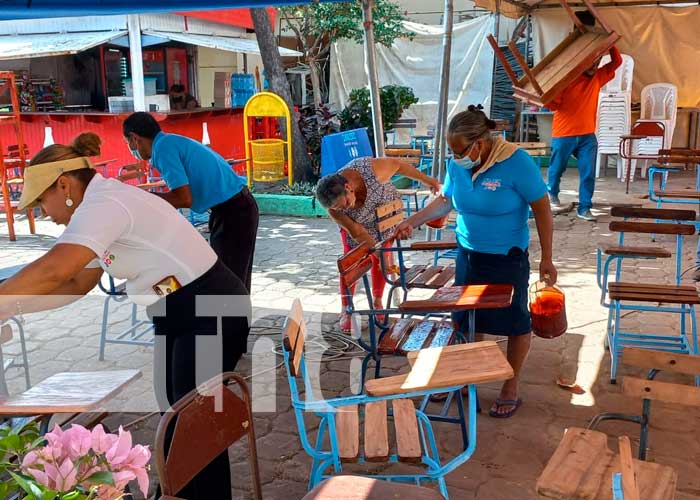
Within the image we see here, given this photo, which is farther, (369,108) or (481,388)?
(369,108)

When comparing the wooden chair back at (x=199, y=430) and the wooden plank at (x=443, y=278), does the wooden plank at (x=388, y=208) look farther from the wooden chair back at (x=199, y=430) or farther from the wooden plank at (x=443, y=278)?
the wooden chair back at (x=199, y=430)

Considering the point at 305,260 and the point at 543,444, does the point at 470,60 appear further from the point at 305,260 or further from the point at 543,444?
the point at 543,444

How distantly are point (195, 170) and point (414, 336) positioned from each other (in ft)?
5.92

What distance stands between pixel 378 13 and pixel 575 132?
20.8ft

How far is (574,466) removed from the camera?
229 centimetres

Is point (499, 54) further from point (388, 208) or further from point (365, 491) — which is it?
point (365, 491)

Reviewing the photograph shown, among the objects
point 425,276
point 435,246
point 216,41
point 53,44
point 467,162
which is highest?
point 216,41

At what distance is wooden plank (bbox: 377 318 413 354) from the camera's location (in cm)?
356

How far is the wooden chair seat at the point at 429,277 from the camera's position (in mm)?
4531

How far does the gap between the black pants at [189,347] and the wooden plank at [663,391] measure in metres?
1.50

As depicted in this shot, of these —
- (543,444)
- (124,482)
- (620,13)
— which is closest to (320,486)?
(124,482)

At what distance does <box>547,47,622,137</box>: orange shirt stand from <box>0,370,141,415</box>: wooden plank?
663 cm

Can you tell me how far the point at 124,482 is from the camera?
138cm

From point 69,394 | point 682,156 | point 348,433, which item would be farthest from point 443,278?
point 682,156
